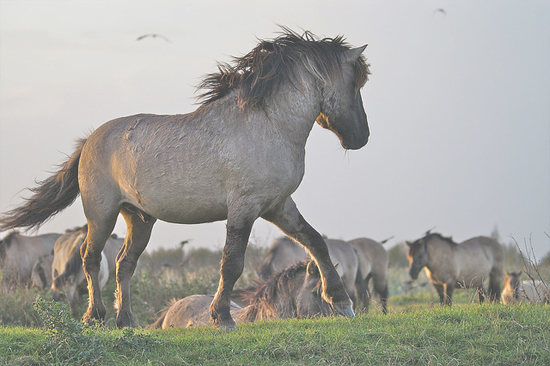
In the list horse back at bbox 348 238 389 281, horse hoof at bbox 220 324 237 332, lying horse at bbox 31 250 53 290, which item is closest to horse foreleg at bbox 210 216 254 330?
horse hoof at bbox 220 324 237 332

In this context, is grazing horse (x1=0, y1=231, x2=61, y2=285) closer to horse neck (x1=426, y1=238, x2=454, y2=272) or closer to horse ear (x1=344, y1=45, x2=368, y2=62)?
horse neck (x1=426, y1=238, x2=454, y2=272)

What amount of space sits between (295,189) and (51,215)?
10.6 feet

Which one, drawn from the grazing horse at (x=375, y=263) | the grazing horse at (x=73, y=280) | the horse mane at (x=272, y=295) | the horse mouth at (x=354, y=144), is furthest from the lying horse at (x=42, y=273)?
the horse mouth at (x=354, y=144)

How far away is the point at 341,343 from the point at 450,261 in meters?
13.0

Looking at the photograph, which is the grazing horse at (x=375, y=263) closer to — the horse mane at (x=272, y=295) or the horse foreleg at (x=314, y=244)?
the horse mane at (x=272, y=295)

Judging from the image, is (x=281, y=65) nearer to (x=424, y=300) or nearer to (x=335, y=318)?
(x=335, y=318)

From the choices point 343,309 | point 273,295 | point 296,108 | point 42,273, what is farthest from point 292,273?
point 42,273

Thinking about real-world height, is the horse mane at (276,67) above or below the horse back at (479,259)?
above

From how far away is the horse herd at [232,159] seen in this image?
6594mm

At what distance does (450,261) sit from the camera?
18.0 meters

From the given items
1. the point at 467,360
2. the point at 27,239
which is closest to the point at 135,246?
the point at 467,360

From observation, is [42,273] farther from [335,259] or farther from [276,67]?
[276,67]

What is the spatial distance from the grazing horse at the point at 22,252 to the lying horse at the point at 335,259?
7270 mm

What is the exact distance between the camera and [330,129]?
7.44 metres
